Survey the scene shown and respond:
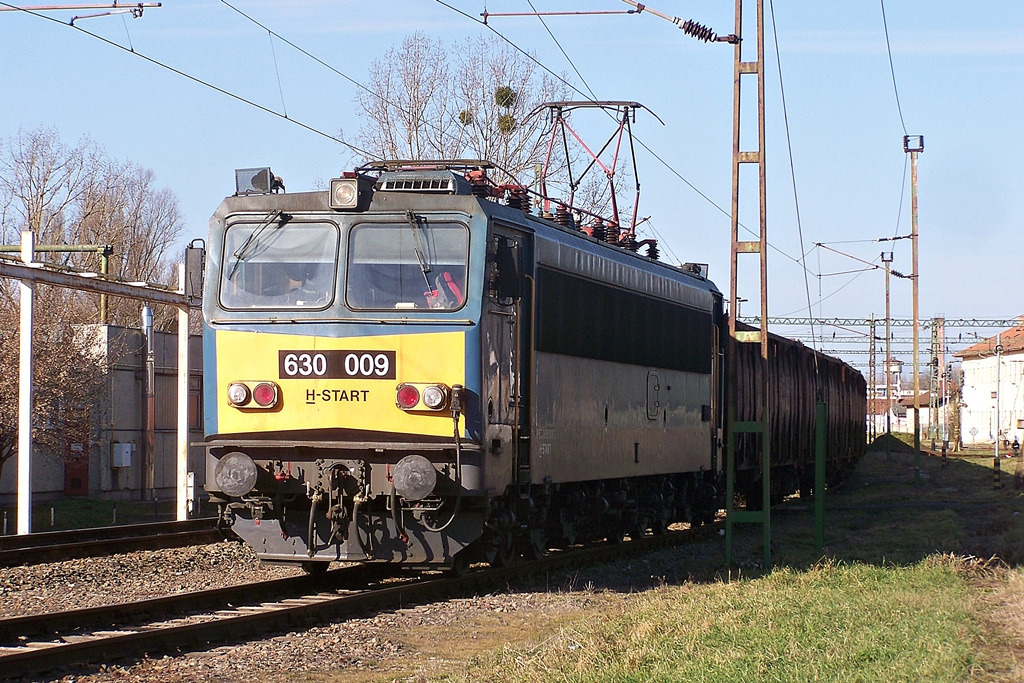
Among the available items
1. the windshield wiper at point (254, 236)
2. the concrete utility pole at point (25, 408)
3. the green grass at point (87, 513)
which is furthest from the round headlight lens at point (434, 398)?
the green grass at point (87, 513)

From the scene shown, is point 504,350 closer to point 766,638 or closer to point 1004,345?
point 766,638

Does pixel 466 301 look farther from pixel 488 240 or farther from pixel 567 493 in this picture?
pixel 567 493

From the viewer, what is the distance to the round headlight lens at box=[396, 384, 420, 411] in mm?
11453

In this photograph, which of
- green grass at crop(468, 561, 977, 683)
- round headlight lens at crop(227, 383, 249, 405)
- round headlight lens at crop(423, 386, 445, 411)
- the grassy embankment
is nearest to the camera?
green grass at crop(468, 561, 977, 683)

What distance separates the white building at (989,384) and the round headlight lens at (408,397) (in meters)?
81.2

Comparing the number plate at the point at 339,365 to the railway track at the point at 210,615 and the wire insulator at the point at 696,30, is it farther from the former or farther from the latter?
the wire insulator at the point at 696,30

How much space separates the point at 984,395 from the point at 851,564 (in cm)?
9293

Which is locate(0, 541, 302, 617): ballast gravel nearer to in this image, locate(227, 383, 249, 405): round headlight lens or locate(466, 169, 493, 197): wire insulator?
locate(227, 383, 249, 405): round headlight lens

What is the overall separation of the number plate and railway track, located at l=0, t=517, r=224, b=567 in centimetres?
307

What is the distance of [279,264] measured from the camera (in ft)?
39.6

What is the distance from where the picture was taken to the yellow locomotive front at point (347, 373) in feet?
37.7

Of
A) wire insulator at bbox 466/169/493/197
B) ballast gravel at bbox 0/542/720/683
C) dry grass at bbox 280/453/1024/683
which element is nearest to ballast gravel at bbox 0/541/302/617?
ballast gravel at bbox 0/542/720/683

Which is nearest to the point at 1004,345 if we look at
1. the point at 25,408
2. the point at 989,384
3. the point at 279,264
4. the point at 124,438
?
the point at 989,384

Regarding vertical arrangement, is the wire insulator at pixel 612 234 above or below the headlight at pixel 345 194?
above
